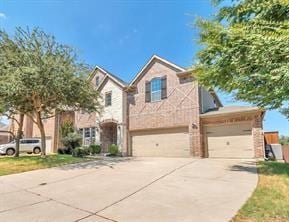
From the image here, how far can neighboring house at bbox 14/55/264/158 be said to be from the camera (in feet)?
49.1

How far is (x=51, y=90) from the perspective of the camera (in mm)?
13305

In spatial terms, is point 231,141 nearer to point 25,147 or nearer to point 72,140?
point 72,140

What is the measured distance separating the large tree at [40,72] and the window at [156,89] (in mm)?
5389

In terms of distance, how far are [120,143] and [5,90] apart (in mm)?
9952

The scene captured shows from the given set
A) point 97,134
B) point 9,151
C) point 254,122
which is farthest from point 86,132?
point 254,122

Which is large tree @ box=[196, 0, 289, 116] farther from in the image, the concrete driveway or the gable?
the gable

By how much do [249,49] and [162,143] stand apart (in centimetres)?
1381

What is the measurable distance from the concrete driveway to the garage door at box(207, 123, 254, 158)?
196 inches

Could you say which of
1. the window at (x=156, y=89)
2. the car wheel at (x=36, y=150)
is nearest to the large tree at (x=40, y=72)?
the window at (x=156, y=89)

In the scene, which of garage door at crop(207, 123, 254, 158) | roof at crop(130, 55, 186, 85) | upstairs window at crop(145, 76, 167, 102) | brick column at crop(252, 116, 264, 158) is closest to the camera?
brick column at crop(252, 116, 264, 158)

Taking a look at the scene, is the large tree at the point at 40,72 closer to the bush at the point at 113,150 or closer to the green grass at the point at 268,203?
the bush at the point at 113,150

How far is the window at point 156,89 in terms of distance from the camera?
1839cm

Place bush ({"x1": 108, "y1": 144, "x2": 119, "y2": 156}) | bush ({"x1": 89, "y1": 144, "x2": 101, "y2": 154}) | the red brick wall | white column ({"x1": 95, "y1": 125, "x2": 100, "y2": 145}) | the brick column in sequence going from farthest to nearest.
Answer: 1. white column ({"x1": 95, "y1": 125, "x2": 100, "y2": 145})
2. bush ({"x1": 89, "y1": 144, "x2": 101, "y2": 154})
3. bush ({"x1": 108, "y1": 144, "x2": 119, "y2": 156})
4. the red brick wall
5. the brick column

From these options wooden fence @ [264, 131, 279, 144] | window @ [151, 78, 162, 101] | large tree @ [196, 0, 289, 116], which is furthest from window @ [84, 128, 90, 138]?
wooden fence @ [264, 131, 279, 144]
